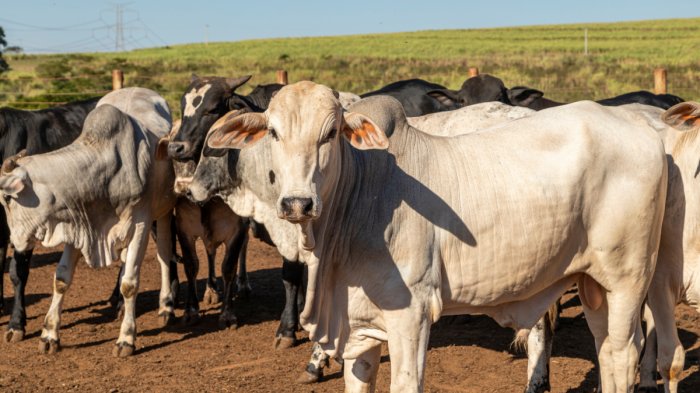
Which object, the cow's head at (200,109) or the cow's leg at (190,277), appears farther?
the cow's leg at (190,277)

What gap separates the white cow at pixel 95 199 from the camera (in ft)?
26.0

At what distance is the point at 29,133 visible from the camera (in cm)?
1015

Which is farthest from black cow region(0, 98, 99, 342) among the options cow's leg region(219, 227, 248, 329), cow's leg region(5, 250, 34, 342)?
cow's leg region(219, 227, 248, 329)

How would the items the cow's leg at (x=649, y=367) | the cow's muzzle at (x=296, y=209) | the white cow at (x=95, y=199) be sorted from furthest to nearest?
the white cow at (x=95, y=199), the cow's leg at (x=649, y=367), the cow's muzzle at (x=296, y=209)

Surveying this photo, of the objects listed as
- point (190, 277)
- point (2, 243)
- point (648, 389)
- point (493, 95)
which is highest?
point (493, 95)

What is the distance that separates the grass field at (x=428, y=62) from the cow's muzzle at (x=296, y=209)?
1719 cm

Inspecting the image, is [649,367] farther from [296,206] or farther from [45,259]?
[45,259]

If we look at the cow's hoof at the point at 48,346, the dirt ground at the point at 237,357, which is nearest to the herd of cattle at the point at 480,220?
the dirt ground at the point at 237,357

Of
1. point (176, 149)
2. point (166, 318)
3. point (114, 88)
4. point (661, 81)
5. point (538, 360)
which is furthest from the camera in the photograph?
point (114, 88)

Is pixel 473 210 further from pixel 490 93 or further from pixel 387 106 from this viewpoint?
pixel 490 93

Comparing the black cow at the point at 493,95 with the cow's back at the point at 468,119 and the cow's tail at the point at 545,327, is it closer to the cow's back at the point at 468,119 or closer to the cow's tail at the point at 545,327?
the cow's back at the point at 468,119

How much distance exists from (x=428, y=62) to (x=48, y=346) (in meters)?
40.2

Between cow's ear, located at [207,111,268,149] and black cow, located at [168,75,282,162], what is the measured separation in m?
3.11

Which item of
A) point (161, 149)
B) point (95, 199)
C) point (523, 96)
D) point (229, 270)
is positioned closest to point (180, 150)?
point (161, 149)
